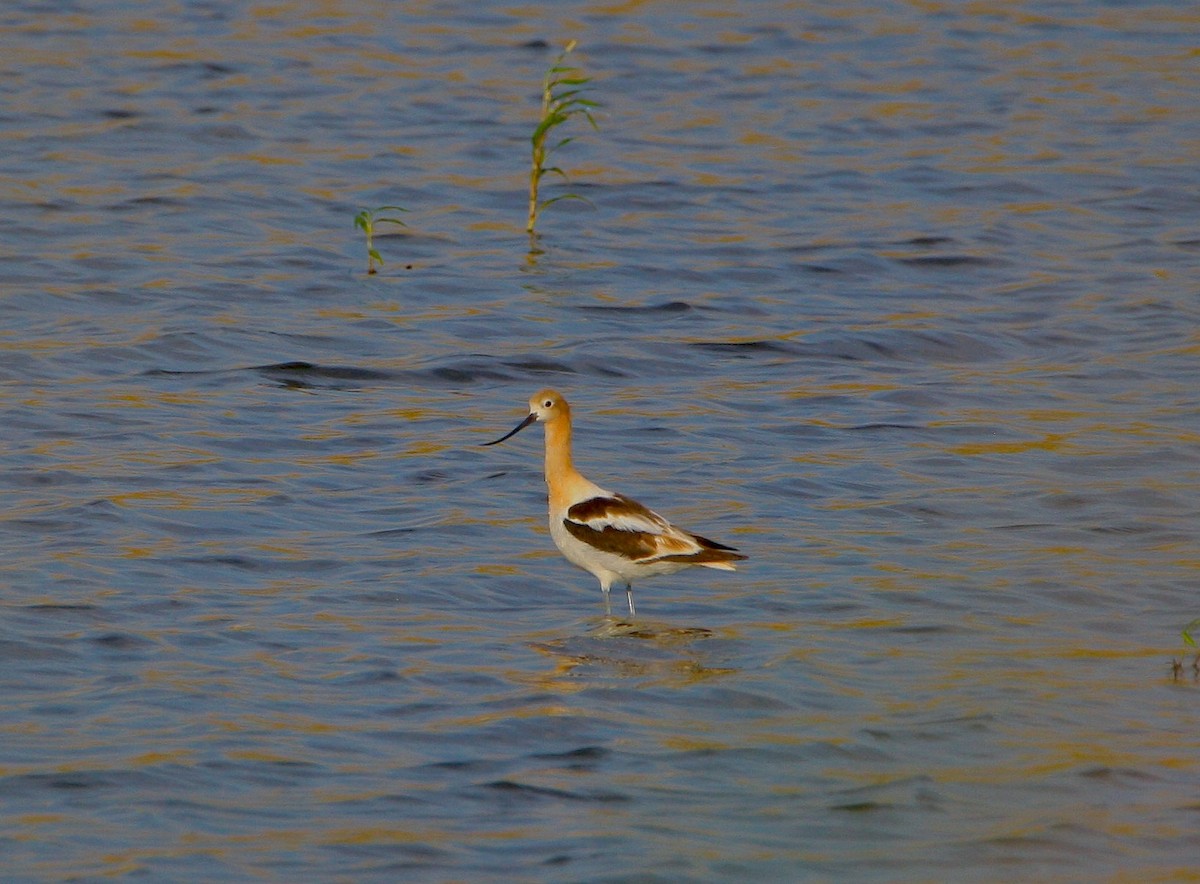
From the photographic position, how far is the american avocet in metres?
9.96

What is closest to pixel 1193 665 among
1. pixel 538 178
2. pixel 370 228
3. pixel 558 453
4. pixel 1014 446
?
pixel 558 453

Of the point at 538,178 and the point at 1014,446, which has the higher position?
the point at 538,178

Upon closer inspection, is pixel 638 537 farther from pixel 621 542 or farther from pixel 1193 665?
pixel 1193 665

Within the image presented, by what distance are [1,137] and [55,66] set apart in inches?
115

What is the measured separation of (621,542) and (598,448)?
116 inches

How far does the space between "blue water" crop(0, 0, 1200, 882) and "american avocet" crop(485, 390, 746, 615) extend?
277 mm

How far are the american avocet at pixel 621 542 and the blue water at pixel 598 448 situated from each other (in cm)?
28

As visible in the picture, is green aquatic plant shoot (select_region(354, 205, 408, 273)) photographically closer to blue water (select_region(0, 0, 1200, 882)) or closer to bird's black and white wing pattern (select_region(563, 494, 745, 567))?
blue water (select_region(0, 0, 1200, 882))

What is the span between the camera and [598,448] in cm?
1288

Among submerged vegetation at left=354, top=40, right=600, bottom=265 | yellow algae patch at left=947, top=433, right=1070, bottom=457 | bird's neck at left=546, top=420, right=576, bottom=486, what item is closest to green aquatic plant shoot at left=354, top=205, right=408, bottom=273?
submerged vegetation at left=354, top=40, right=600, bottom=265

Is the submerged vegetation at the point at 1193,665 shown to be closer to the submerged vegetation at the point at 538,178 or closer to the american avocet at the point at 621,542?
the american avocet at the point at 621,542

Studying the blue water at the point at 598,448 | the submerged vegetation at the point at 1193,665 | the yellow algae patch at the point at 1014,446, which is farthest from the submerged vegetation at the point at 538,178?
the submerged vegetation at the point at 1193,665

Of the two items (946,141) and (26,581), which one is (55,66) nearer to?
(946,141)

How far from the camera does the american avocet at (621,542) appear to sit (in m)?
9.96
